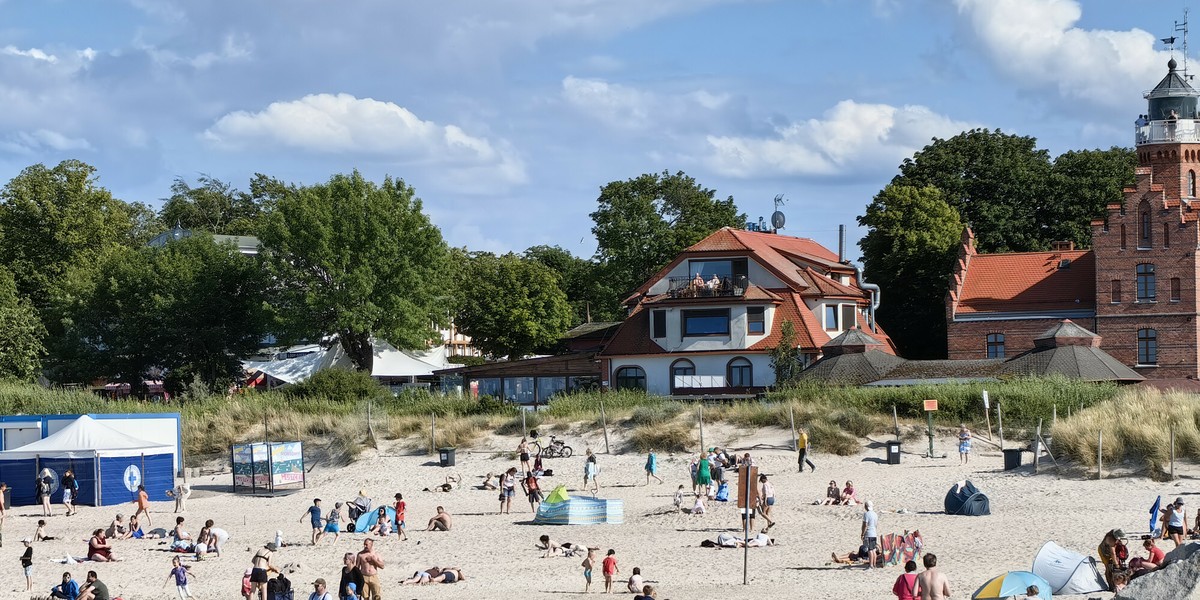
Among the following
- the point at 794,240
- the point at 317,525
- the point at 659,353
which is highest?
the point at 794,240

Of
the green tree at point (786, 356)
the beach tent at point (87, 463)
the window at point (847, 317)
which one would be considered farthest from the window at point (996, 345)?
the beach tent at point (87, 463)

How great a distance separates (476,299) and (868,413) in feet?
113

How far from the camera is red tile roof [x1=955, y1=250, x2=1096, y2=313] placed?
195ft

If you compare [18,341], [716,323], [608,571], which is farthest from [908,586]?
[18,341]

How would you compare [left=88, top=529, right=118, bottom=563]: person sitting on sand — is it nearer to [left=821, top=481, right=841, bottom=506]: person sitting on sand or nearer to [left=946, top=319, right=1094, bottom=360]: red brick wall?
[left=821, top=481, right=841, bottom=506]: person sitting on sand

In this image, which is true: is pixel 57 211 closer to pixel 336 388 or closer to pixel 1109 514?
pixel 336 388

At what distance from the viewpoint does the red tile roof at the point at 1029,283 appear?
59.5m

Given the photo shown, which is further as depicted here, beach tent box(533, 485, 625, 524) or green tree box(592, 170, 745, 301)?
green tree box(592, 170, 745, 301)

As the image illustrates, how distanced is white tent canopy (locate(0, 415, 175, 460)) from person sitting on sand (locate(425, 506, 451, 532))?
1228 centimetres

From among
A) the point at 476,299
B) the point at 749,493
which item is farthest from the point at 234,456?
the point at 476,299

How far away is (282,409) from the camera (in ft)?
173

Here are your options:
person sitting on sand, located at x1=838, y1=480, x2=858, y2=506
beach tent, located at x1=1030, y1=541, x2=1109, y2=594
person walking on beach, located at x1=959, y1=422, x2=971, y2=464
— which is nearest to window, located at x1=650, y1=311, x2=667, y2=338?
person walking on beach, located at x1=959, y1=422, x2=971, y2=464

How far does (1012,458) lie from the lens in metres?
38.3

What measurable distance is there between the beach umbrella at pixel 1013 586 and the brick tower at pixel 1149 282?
123 feet
